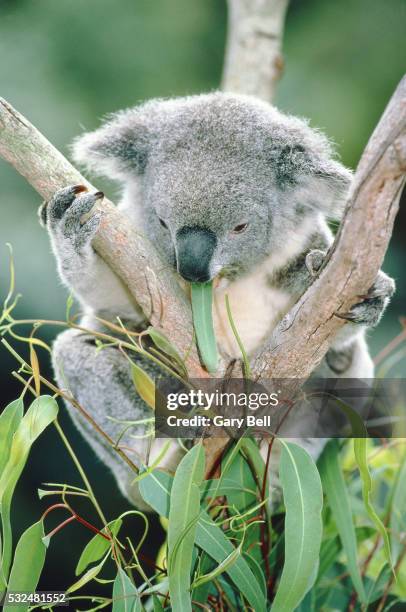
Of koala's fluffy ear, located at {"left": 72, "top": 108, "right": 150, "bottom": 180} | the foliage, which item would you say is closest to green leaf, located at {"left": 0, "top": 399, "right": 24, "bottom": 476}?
the foliage

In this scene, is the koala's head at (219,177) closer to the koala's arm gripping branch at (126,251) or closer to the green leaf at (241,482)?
the koala's arm gripping branch at (126,251)

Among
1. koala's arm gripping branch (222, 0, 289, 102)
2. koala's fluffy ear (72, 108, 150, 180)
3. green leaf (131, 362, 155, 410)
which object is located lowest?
green leaf (131, 362, 155, 410)

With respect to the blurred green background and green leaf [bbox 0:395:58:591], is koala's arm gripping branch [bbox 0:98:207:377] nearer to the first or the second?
green leaf [bbox 0:395:58:591]

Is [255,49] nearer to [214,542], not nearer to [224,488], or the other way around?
[224,488]

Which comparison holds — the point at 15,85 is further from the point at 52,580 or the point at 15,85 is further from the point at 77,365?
the point at 52,580

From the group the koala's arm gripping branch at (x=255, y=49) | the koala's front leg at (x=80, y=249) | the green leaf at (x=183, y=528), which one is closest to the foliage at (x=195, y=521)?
the green leaf at (x=183, y=528)

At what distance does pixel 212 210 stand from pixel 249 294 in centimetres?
37

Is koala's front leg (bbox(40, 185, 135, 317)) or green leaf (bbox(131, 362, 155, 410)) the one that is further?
koala's front leg (bbox(40, 185, 135, 317))

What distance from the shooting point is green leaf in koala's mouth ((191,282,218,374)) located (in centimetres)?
128

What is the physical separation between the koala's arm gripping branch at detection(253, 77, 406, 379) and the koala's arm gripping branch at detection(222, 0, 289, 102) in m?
1.35

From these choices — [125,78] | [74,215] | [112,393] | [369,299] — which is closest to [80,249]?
[74,215]

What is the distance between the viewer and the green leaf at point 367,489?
1.09 metres

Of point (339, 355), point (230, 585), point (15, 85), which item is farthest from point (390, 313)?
point (230, 585)

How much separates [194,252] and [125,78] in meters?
2.50
